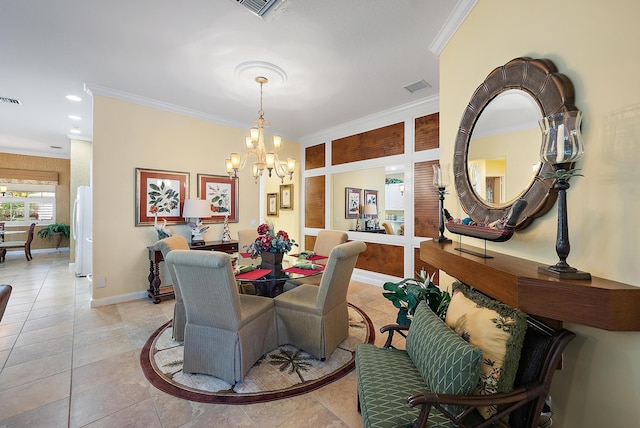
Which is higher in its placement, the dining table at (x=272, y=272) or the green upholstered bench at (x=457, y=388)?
the dining table at (x=272, y=272)

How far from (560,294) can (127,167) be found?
14.9 ft

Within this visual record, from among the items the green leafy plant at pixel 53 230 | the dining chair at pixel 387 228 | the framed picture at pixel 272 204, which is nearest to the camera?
the dining chair at pixel 387 228

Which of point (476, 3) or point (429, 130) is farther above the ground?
point (476, 3)

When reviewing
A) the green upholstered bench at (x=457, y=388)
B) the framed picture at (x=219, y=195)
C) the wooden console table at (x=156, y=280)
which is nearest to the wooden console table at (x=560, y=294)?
the green upholstered bench at (x=457, y=388)

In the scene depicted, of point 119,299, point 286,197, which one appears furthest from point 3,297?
point 286,197

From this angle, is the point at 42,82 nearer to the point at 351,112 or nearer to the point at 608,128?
the point at 351,112

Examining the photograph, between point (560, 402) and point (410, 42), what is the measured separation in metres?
2.77

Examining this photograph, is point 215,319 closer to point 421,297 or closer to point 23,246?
point 421,297

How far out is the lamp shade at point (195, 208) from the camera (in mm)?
3938

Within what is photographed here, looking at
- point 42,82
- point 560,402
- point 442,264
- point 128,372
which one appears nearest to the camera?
point 560,402

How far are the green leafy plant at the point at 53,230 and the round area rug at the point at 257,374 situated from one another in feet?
23.2

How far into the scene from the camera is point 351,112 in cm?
429

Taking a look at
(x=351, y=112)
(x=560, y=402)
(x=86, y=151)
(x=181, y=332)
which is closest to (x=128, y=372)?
(x=181, y=332)

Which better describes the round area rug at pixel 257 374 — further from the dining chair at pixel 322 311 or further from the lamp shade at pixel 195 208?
the lamp shade at pixel 195 208
